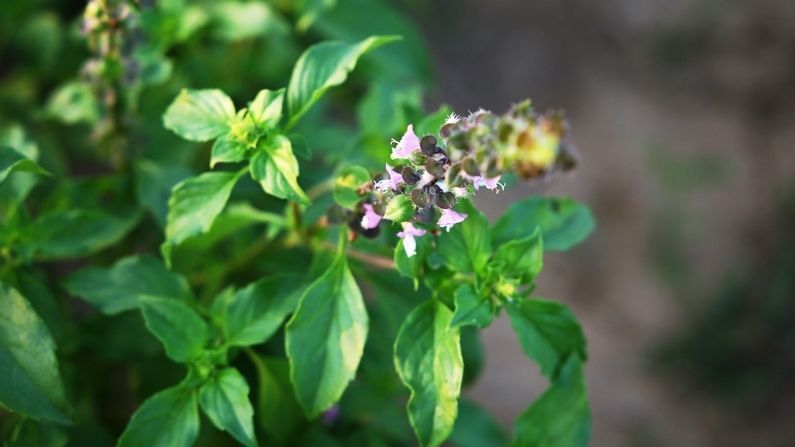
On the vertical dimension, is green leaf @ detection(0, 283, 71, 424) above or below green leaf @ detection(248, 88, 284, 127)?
below

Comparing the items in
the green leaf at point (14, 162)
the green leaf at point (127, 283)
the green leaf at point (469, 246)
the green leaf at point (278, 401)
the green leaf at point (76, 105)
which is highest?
the green leaf at point (469, 246)

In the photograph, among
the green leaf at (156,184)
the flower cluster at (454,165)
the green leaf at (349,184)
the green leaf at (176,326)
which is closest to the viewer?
the flower cluster at (454,165)

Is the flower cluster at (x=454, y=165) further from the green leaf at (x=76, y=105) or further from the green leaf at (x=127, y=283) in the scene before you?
the green leaf at (x=76, y=105)

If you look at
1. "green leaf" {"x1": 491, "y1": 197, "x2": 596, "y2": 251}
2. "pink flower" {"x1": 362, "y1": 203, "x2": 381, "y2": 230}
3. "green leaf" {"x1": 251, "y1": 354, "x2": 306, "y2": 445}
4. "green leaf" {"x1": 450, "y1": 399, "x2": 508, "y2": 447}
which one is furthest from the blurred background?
"pink flower" {"x1": 362, "y1": 203, "x2": 381, "y2": 230}

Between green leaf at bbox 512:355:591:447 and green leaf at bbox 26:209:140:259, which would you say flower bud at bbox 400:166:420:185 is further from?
green leaf at bbox 26:209:140:259

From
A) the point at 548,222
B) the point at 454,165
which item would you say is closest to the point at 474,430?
the point at 548,222

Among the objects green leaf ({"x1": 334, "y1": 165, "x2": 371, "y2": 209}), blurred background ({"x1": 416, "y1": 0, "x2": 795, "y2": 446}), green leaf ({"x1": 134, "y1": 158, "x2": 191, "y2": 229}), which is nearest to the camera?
green leaf ({"x1": 334, "y1": 165, "x2": 371, "y2": 209})

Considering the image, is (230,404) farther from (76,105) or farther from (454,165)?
(76,105)

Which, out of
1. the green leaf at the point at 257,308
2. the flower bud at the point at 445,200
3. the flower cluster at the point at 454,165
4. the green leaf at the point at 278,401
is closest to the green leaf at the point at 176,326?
the green leaf at the point at 257,308
